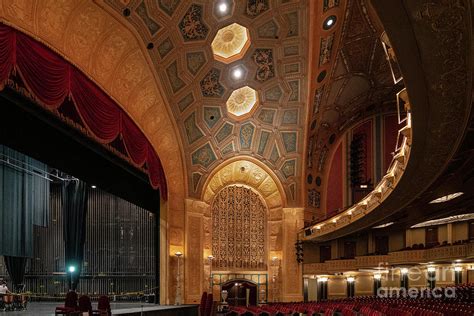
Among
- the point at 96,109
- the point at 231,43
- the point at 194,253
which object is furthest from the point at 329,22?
the point at 194,253

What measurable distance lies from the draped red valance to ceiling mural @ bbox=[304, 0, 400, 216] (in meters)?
7.38

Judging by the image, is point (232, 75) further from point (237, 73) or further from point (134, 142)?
point (134, 142)

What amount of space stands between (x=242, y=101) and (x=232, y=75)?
223 centimetres

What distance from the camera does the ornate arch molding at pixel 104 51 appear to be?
37.4 feet

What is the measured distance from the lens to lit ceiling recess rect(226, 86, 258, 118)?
75.4ft

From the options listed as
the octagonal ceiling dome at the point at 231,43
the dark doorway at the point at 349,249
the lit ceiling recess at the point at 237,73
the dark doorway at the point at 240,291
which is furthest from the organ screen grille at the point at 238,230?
the octagonal ceiling dome at the point at 231,43

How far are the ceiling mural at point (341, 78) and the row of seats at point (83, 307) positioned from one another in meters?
10.8

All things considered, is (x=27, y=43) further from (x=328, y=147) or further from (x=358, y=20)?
(x=328, y=147)

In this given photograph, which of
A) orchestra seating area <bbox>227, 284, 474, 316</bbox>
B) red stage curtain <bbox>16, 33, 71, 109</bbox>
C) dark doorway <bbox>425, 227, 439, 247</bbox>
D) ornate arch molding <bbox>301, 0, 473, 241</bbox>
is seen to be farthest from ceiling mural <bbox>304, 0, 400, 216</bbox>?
red stage curtain <bbox>16, 33, 71, 109</bbox>

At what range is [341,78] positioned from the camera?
23141 mm

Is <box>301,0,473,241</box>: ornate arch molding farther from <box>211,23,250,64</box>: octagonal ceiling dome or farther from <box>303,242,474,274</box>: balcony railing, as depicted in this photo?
<box>211,23,250,64</box>: octagonal ceiling dome

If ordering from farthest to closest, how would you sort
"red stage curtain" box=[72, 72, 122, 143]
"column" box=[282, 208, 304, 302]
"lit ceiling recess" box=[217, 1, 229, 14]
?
"column" box=[282, 208, 304, 302] < "lit ceiling recess" box=[217, 1, 229, 14] < "red stage curtain" box=[72, 72, 122, 143]

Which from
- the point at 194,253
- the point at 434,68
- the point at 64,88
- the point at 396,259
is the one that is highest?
the point at 64,88

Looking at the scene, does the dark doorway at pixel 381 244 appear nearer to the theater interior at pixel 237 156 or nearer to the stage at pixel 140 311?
the theater interior at pixel 237 156
